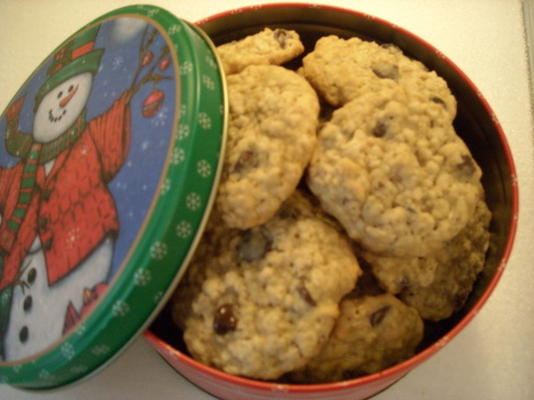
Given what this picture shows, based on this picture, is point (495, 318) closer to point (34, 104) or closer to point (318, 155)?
point (318, 155)

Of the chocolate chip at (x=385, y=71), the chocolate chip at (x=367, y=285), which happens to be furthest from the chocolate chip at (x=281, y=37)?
the chocolate chip at (x=367, y=285)

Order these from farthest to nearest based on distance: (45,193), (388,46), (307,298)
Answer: (388,46) → (45,193) → (307,298)

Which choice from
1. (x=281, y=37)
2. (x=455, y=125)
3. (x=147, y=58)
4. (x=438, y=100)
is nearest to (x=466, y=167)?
(x=438, y=100)

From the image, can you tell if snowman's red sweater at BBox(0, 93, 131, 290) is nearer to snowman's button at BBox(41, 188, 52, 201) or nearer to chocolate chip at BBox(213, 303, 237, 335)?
snowman's button at BBox(41, 188, 52, 201)

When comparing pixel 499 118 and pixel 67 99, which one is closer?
pixel 67 99

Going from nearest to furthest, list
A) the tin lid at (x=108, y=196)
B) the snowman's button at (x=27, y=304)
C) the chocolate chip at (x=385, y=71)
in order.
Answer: the tin lid at (x=108, y=196)
the snowman's button at (x=27, y=304)
the chocolate chip at (x=385, y=71)

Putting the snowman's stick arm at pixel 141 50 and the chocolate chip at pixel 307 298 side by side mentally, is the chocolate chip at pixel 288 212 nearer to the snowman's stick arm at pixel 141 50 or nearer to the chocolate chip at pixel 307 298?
the chocolate chip at pixel 307 298

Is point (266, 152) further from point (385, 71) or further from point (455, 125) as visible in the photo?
point (455, 125)
